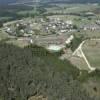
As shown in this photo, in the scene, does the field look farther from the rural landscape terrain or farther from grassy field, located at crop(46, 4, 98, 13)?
grassy field, located at crop(46, 4, 98, 13)

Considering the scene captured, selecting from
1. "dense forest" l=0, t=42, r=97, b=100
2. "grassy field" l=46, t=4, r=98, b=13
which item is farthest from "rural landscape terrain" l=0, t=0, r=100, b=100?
"grassy field" l=46, t=4, r=98, b=13

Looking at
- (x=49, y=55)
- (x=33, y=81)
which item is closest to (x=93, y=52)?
(x=49, y=55)

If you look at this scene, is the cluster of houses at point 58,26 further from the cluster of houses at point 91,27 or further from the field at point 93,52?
the field at point 93,52

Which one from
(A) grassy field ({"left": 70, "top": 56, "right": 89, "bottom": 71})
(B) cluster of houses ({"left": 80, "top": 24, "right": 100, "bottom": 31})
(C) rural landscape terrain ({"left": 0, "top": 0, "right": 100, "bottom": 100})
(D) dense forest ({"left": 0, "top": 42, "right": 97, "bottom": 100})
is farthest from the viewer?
(B) cluster of houses ({"left": 80, "top": 24, "right": 100, "bottom": 31})

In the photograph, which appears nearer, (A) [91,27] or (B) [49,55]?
(B) [49,55]

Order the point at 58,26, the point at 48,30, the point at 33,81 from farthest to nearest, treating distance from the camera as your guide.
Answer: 1. the point at 58,26
2. the point at 48,30
3. the point at 33,81

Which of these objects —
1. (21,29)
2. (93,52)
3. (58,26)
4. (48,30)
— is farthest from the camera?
(58,26)

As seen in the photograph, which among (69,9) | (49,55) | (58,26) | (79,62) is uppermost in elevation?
(49,55)

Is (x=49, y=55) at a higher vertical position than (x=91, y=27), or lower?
higher

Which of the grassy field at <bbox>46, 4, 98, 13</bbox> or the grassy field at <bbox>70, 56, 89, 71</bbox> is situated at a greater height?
the grassy field at <bbox>70, 56, 89, 71</bbox>

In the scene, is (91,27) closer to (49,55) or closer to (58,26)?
(58,26)
